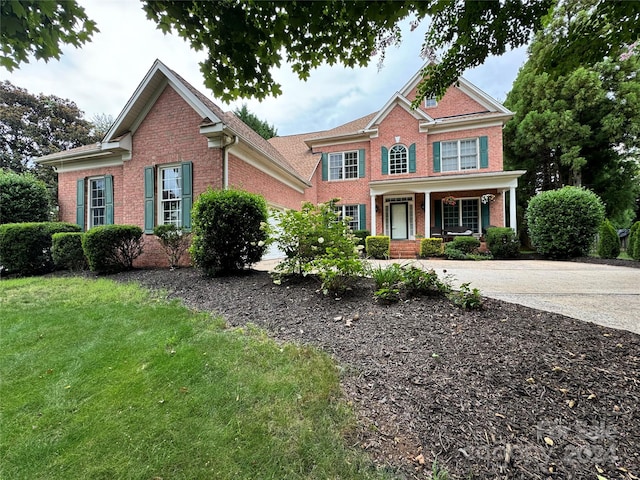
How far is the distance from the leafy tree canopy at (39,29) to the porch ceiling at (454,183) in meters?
12.2

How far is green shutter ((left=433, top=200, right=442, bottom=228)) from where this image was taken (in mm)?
14508

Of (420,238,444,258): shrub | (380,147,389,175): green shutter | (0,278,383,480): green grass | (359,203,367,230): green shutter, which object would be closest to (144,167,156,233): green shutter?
(0,278,383,480): green grass

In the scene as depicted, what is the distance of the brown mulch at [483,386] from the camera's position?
62.0 inches

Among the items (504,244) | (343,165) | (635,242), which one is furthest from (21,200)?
(635,242)

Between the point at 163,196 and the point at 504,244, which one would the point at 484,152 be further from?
the point at 163,196

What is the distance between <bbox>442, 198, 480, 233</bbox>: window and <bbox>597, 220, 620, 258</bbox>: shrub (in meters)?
4.42

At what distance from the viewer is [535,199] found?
38.4ft

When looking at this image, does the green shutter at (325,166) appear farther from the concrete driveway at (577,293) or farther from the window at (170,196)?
the concrete driveway at (577,293)

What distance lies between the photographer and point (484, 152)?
Answer: 1373 cm

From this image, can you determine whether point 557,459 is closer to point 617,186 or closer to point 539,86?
point 539,86

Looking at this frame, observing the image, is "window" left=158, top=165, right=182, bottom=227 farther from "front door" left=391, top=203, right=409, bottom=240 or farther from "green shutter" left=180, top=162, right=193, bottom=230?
"front door" left=391, top=203, right=409, bottom=240

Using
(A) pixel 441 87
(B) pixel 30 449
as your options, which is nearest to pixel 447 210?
(A) pixel 441 87

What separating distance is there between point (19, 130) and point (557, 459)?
33.2m

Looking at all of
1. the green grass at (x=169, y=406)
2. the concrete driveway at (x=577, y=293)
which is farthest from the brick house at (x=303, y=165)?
the concrete driveway at (x=577, y=293)
